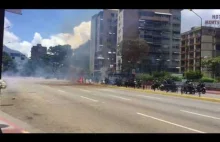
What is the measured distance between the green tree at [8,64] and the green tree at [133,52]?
448cm

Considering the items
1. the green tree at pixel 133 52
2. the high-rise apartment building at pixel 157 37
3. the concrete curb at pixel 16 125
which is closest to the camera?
the concrete curb at pixel 16 125

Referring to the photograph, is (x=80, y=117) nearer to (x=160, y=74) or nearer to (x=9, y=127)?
(x=9, y=127)

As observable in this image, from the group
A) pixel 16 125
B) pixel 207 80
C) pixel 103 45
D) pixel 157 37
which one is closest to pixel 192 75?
pixel 207 80

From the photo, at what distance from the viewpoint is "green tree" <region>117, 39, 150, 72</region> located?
38.3 feet

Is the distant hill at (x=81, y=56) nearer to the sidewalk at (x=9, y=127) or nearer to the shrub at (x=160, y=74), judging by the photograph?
the sidewalk at (x=9, y=127)

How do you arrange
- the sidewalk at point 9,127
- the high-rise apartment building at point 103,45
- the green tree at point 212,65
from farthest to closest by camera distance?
1. the green tree at point 212,65
2. the high-rise apartment building at point 103,45
3. the sidewalk at point 9,127

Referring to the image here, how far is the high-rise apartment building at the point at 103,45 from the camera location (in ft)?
30.9

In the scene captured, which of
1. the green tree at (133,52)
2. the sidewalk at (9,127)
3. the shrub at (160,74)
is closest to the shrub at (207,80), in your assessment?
the shrub at (160,74)

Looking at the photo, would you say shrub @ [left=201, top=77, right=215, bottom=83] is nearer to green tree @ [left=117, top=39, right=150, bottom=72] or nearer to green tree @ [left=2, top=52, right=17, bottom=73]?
green tree @ [left=117, top=39, right=150, bottom=72]

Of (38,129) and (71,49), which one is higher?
(71,49)

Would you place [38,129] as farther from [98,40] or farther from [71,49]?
[98,40]

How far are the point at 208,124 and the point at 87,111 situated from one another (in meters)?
4.31
